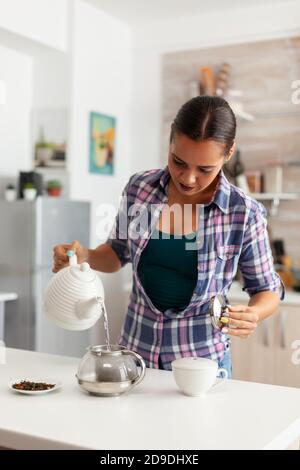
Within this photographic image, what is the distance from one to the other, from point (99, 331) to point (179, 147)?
3005mm

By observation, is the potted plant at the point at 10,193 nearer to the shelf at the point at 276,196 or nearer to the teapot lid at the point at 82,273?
the shelf at the point at 276,196

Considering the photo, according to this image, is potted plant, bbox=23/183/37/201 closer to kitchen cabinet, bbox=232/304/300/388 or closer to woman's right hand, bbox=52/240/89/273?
kitchen cabinet, bbox=232/304/300/388

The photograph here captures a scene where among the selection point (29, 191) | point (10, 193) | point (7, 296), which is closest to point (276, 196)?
point (29, 191)

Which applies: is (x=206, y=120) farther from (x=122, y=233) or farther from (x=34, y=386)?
(x=34, y=386)

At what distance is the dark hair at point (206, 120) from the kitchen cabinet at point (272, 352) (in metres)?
2.25

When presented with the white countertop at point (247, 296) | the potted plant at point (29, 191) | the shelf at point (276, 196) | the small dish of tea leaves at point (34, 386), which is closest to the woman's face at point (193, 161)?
the small dish of tea leaves at point (34, 386)

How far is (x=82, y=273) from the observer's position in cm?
170

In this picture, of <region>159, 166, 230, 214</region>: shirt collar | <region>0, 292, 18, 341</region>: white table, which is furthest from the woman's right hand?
<region>0, 292, 18, 341</region>: white table

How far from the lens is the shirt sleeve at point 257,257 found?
191cm

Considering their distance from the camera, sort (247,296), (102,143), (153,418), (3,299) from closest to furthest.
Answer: (153,418) < (3,299) < (247,296) < (102,143)

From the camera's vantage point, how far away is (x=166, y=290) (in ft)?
6.38

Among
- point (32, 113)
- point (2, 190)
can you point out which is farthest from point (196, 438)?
point (32, 113)

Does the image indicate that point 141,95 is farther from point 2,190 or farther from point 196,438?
point 196,438

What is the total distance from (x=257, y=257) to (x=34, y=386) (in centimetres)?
72
